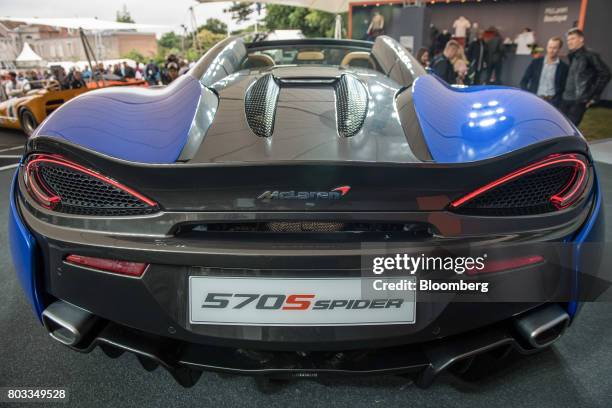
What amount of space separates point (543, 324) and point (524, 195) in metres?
0.33

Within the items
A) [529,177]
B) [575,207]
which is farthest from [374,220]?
[575,207]

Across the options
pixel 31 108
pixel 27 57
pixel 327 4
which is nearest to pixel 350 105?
pixel 31 108

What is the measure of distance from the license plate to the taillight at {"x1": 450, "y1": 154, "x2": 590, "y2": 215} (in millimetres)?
271

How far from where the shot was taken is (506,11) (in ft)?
35.9

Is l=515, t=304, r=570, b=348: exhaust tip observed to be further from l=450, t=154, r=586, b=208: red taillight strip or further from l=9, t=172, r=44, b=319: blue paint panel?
l=9, t=172, r=44, b=319: blue paint panel

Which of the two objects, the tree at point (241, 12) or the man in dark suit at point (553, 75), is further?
the tree at point (241, 12)

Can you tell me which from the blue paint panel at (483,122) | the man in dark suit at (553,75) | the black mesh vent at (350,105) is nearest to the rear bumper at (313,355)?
the blue paint panel at (483,122)

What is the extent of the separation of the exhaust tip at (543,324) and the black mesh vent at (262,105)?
2.78 feet

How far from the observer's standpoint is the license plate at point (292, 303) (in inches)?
41.1

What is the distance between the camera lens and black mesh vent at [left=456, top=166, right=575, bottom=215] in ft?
3.55

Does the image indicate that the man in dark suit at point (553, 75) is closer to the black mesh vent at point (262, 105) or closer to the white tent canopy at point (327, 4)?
the black mesh vent at point (262, 105)

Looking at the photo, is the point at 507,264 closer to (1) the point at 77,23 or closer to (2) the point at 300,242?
(2) the point at 300,242

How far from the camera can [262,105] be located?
1.54 metres

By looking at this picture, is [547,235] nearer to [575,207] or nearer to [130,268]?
[575,207]
